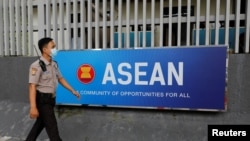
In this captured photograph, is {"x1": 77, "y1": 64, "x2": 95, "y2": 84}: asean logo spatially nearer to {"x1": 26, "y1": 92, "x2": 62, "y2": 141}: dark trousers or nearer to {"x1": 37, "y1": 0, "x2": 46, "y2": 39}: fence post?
{"x1": 26, "y1": 92, "x2": 62, "y2": 141}: dark trousers

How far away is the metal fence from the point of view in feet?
13.7

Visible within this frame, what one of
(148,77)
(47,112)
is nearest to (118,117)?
(148,77)

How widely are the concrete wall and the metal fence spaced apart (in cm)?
36

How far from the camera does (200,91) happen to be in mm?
4059

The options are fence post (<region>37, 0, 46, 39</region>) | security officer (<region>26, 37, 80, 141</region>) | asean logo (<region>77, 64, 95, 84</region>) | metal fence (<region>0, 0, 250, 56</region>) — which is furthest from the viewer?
fence post (<region>37, 0, 46, 39</region>)

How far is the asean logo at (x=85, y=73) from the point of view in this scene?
4.57 metres

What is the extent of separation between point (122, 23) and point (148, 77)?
0.99m

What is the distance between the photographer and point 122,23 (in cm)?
468

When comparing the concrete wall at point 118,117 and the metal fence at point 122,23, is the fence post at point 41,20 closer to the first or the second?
the metal fence at point 122,23

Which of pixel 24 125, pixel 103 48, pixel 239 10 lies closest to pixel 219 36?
pixel 239 10

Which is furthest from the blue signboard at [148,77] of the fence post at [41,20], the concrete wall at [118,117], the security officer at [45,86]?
the security officer at [45,86]

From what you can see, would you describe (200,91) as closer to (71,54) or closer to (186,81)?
(186,81)

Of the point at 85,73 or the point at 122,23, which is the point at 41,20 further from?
the point at 122,23

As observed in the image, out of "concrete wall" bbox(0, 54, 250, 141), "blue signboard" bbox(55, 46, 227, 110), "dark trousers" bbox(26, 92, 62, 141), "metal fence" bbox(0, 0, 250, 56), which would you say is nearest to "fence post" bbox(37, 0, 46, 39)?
"metal fence" bbox(0, 0, 250, 56)
